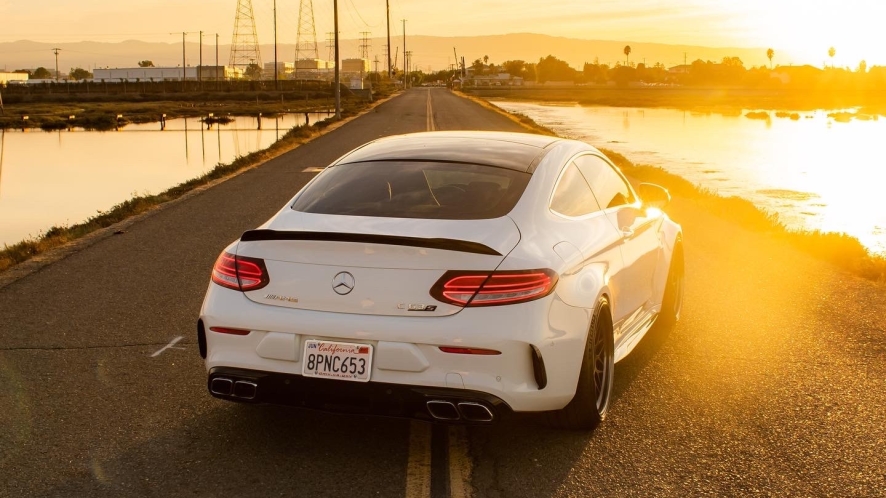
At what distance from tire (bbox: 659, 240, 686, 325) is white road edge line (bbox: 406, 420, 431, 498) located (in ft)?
8.63

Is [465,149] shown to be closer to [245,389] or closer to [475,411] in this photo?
[475,411]

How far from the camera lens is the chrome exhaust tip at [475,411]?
4.36m

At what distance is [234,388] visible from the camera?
465 centimetres

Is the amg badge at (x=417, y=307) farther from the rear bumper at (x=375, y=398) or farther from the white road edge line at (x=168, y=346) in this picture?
the white road edge line at (x=168, y=346)

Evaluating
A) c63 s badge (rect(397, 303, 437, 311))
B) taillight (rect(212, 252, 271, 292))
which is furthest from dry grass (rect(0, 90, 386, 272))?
c63 s badge (rect(397, 303, 437, 311))

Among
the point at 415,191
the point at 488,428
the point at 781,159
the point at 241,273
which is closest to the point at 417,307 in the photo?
the point at 241,273


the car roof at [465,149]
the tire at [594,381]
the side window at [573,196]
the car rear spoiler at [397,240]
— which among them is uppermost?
the car roof at [465,149]

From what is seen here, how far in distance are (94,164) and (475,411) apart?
2905 cm

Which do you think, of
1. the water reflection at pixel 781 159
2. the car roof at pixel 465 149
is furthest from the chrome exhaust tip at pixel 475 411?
the water reflection at pixel 781 159

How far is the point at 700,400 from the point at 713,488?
1.36m

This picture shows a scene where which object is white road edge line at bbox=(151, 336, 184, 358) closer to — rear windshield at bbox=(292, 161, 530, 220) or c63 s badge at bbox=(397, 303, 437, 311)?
rear windshield at bbox=(292, 161, 530, 220)

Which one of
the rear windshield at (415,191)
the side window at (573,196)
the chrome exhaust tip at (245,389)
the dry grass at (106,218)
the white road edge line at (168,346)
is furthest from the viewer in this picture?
the dry grass at (106,218)

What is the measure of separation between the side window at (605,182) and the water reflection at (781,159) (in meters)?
10.2

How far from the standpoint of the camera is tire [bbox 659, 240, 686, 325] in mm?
7188
